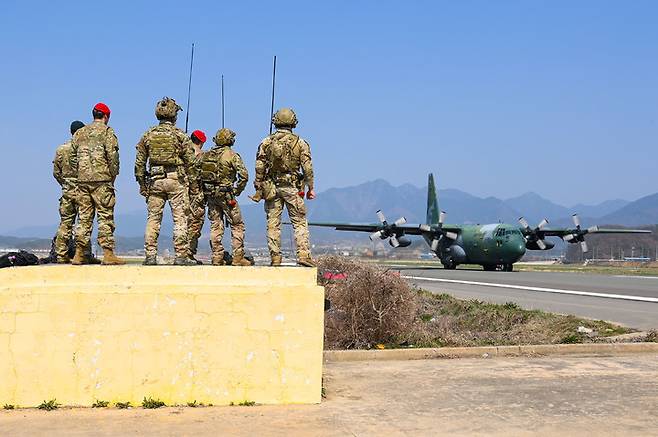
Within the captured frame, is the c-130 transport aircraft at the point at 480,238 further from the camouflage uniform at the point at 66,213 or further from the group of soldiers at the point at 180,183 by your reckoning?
the camouflage uniform at the point at 66,213

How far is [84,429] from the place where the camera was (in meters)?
6.21

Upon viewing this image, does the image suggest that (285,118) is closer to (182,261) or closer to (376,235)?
(182,261)

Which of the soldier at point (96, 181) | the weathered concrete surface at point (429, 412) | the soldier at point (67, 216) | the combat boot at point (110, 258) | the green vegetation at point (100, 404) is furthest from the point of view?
the soldier at point (67, 216)

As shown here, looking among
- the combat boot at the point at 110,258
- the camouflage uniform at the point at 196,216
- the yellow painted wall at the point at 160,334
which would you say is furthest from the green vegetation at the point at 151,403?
the camouflage uniform at the point at 196,216

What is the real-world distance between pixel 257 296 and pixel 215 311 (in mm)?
460

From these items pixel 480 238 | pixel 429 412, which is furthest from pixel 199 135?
pixel 480 238

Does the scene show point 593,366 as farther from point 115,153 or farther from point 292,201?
point 115,153

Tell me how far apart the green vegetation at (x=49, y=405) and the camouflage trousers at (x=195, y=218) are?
3024 mm

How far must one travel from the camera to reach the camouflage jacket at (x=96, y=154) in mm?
8203

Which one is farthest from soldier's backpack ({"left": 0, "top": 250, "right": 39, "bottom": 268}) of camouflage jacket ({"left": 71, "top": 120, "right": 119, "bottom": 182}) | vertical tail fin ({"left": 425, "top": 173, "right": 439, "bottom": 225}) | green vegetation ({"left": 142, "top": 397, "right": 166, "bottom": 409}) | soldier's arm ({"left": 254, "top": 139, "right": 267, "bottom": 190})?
vertical tail fin ({"left": 425, "top": 173, "right": 439, "bottom": 225})

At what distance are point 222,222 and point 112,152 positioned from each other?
73.5 inches

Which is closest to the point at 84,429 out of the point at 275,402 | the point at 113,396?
the point at 113,396

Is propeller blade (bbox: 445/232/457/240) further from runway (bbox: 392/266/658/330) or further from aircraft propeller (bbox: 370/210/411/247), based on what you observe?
runway (bbox: 392/266/658/330)

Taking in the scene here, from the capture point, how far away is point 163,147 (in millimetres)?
8578
